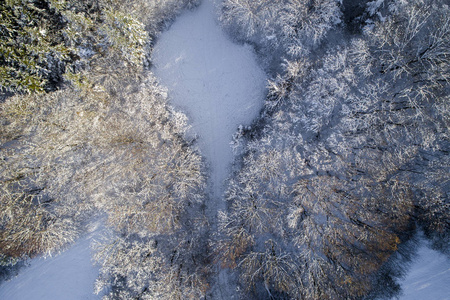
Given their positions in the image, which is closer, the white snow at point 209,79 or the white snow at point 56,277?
the white snow at point 56,277

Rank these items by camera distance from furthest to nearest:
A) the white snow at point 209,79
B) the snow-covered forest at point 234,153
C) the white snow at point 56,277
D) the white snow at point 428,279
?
the white snow at point 209,79 < the white snow at point 56,277 < the snow-covered forest at point 234,153 < the white snow at point 428,279

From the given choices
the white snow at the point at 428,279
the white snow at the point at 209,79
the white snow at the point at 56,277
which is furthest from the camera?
the white snow at the point at 209,79

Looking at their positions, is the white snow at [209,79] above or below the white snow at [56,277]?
above

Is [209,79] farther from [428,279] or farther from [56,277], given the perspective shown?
[428,279]

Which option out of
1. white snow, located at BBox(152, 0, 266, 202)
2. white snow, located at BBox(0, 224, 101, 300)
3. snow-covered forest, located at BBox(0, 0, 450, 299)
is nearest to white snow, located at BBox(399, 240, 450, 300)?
snow-covered forest, located at BBox(0, 0, 450, 299)

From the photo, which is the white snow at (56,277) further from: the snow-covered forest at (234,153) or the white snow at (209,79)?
the white snow at (209,79)

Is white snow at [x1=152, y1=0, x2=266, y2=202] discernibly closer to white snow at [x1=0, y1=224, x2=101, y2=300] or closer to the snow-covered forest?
the snow-covered forest

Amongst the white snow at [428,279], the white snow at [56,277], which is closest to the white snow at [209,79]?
the white snow at [56,277]
